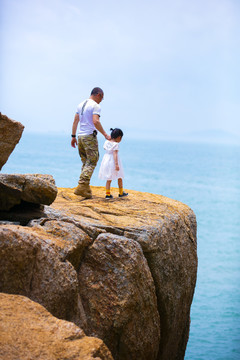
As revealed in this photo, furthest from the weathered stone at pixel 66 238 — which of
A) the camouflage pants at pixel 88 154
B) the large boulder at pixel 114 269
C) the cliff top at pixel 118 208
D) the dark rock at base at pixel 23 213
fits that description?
the camouflage pants at pixel 88 154

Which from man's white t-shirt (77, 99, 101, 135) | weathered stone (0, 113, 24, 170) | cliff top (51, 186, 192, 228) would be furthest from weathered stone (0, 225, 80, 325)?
man's white t-shirt (77, 99, 101, 135)

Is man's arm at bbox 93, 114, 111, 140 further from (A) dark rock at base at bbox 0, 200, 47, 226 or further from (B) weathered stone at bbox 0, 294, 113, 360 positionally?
(B) weathered stone at bbox 0, 294, 113, 360

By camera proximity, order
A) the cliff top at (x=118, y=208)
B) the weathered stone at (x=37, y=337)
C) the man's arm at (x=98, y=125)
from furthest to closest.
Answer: the man's arm at (x=98, y=125)
the cliff top at (x=118, y=208)
the weathered stone at (x=37, y=337)

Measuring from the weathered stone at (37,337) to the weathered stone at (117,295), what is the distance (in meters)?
1.56

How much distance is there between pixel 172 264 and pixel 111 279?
4.66 ft

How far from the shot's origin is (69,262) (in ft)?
16.2

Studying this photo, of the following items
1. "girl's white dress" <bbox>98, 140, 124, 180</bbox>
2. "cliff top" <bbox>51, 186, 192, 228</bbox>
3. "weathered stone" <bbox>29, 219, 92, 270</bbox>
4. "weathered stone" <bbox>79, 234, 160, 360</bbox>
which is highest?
"girl's white dress" <bbox>98, 140, 124, 180</bbox>

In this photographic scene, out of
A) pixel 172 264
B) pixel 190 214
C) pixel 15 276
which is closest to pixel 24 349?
pixel 15 276

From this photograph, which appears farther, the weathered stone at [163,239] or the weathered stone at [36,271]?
the weathered stone at [163,239]

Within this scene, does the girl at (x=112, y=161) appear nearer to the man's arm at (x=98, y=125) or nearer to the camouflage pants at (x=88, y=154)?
the man's arm at (x=98, y=125)

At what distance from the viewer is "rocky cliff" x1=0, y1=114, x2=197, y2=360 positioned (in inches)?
148

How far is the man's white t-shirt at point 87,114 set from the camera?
26.0 feet

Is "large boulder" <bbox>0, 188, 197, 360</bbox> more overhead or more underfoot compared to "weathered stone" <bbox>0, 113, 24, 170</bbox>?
more underfoot

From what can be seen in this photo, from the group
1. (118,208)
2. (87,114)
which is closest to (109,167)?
(118,208)
